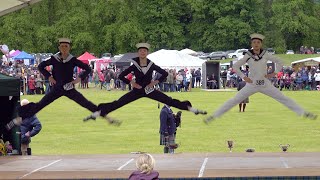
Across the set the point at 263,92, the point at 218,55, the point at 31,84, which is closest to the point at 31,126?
the point at 263,92

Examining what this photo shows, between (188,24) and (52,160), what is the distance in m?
9.71

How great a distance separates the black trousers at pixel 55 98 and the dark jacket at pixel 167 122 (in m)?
5.76

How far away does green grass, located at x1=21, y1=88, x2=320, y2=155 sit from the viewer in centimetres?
2617

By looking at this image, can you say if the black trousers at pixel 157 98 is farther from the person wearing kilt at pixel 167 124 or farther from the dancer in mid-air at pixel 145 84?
the person wearing kilt at pixel 167 124

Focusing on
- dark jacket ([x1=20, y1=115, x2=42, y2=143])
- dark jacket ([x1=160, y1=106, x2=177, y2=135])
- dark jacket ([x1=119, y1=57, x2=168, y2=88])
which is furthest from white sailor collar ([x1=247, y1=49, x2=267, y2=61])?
dark jacket ([x1=20, y1=115, x2=42, y2=143])

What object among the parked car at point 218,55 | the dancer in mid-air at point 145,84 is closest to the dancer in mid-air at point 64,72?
the dancer in mid-air at point 145,84

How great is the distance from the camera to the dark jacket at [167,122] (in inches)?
896

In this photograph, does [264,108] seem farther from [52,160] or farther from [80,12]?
[52,160]

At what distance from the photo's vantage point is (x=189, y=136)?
2945 cm

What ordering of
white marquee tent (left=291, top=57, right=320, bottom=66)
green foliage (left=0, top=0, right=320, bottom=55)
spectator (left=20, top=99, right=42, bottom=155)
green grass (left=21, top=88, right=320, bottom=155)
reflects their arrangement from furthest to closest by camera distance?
white marquee tent (left=291, top=57, right=320, bottom=66), green grass (left=21, top=88, right=320, bottom=155), green foliage (left=0, top=0, right=320, bottom=55), spectator (left=20, top=99, right=42, bottom=155)

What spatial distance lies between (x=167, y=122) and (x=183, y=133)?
290 inches

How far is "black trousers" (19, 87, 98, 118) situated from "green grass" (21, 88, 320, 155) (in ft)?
24.9

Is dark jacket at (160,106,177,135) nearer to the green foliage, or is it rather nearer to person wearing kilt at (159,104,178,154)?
person wearing kilt at (159,104,178,154)

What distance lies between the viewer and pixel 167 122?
23109mm
